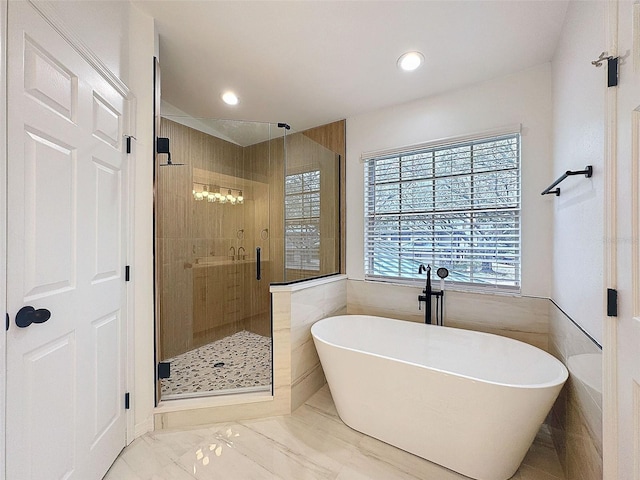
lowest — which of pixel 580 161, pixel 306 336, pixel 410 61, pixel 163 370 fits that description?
pixel 163 370

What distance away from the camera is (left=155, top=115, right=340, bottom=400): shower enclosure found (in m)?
2.30

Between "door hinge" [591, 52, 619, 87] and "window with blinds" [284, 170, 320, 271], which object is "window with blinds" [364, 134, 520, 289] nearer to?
"window with blinds" [284, 170, 320, 271]

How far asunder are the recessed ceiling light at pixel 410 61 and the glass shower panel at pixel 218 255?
1138mm

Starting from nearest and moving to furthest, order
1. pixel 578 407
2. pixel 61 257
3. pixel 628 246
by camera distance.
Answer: pixel 628 246 → pixel 61 257 → pixel 578 407

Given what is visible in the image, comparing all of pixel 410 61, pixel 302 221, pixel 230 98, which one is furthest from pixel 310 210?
pixel 410 61

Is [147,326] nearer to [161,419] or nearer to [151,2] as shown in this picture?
[161,419]

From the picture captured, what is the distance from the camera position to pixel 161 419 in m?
1.87

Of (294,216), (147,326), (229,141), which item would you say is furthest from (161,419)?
(229,141)

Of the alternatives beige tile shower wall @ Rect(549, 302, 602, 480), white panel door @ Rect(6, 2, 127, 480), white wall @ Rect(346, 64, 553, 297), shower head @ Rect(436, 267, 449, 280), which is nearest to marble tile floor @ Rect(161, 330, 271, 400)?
white panel door @ Rect(6, 2, 127, 480)

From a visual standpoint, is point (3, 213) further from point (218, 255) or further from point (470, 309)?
point (470, 309)

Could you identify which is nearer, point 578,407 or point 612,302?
point 612,302

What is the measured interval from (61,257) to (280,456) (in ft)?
5.12

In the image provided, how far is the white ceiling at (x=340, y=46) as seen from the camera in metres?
1.61

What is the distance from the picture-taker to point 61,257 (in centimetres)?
120
